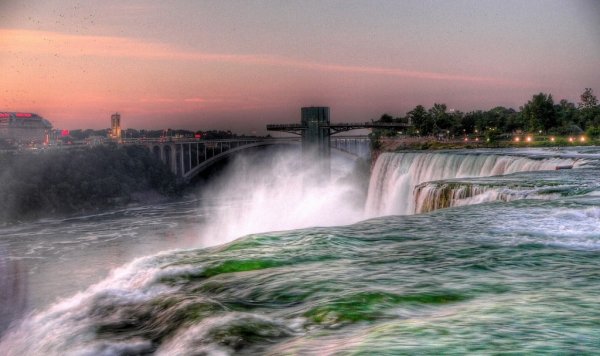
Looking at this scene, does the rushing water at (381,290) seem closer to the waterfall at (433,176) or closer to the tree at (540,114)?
the waterfall at (433,176)

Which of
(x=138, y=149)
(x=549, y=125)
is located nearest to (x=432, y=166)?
(x=549, y=125)

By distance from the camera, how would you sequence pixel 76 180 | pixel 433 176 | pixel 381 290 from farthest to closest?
1. pixel 76 180
2. pixel 433 176
3. pixel 381 290

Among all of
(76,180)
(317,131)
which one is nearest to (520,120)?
(317,131)

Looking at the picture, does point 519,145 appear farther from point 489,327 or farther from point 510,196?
point 489,327

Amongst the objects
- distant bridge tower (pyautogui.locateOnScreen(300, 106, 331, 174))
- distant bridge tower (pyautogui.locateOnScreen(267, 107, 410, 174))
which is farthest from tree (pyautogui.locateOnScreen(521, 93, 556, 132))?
distant bridge tower (pyautogui.locateOnScreen(300, 106, 331, 174))

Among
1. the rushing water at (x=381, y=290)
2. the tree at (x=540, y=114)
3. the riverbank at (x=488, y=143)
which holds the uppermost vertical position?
the tree at (x=540, y=114)

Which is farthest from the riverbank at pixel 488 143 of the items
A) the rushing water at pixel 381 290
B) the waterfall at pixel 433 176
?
the rushing water at pixel 381 290

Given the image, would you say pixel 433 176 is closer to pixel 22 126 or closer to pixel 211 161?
pixel 211 161
